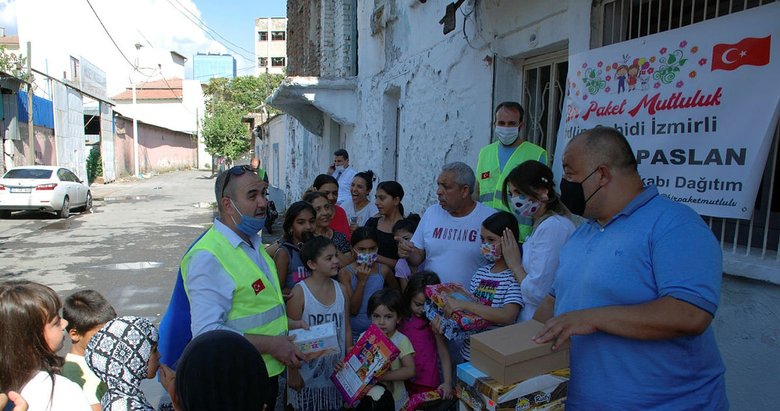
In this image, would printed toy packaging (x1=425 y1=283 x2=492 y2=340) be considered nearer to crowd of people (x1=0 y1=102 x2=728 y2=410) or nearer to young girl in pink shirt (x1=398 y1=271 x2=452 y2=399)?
crowd of people (x1=0 y1=102 x2=728 y2=410)

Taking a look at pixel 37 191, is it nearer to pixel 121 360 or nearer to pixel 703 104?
pixel 121 360

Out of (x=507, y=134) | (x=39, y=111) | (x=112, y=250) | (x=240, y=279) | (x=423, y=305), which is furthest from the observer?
(x=39, y=111)

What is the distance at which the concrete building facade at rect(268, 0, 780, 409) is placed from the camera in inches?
111

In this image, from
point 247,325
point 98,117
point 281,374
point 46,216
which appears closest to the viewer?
point 247,325

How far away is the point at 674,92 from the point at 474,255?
1553 mm

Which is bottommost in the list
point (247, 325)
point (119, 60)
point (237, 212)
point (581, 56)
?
point (247, 325)

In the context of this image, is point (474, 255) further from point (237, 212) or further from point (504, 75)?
point (504, 75)

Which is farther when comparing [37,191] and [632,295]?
[37,191]

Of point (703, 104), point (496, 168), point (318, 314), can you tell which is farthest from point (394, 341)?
point (703, 104)

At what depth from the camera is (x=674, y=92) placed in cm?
303

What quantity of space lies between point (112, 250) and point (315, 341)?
9.03 meters

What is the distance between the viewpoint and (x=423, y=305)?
10.8ft

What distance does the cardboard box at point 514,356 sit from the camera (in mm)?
1735

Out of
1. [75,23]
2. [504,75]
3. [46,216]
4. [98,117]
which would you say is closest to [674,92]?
[504,75]
